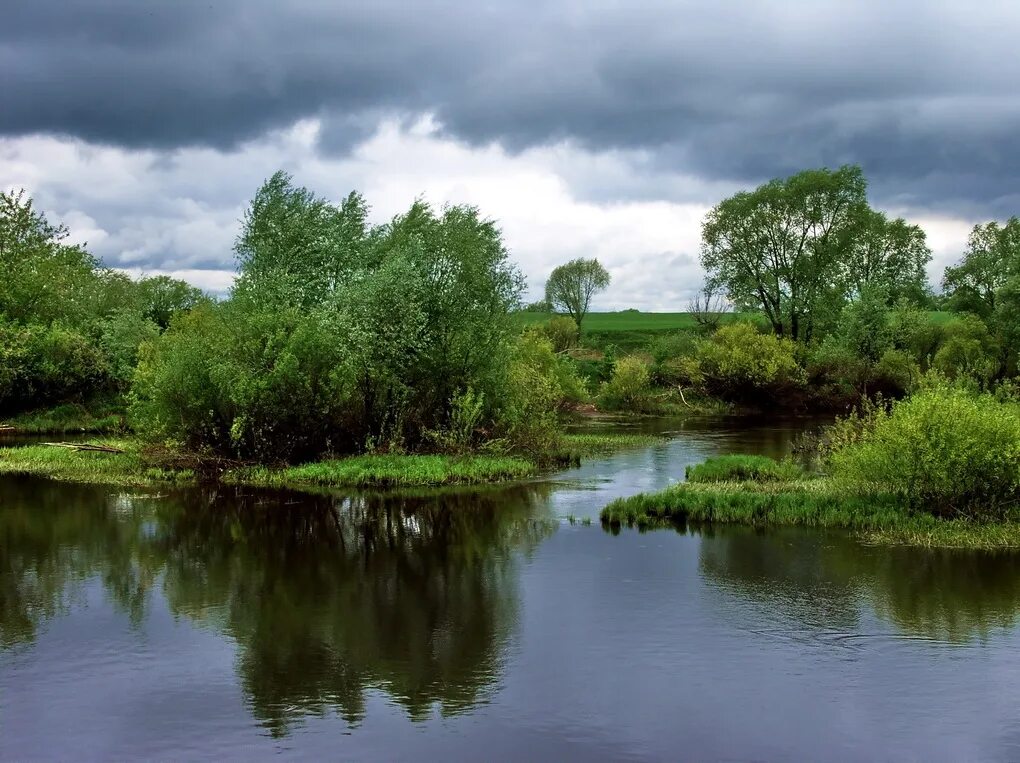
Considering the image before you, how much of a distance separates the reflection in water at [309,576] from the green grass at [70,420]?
2090cm

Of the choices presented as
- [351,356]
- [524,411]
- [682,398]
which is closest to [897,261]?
[682,398]

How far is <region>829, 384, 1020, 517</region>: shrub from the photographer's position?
21625 mm

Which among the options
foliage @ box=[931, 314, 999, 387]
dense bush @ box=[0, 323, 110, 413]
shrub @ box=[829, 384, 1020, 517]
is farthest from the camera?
foliage @ box=[931, 314, 999, 387]

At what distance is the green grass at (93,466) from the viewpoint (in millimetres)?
33156

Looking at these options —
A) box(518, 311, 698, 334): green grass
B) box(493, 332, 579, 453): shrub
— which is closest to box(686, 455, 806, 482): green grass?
box(493, 332, 579, 453): shrub

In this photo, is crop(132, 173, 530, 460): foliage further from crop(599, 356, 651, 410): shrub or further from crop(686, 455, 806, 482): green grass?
crop(599, 356, 651, 410): shrub

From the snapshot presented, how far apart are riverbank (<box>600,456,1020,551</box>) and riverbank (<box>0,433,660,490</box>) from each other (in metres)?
7.80

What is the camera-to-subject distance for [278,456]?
35.0 metres

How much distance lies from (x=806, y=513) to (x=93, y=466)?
27.1 m

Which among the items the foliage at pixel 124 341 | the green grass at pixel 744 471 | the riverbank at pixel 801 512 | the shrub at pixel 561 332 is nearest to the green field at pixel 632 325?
the shrub at pixel 561 332

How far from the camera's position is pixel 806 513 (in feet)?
80.5

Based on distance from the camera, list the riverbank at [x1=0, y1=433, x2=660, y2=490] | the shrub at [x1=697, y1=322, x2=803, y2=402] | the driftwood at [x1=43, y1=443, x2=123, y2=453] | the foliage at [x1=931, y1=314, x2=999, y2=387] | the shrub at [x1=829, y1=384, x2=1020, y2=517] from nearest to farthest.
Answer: the shrub at [x1=829, y1=384, x2=1020, y2=517], the riverbank at [x1=0, y1=433, x2=660, y2=490], the driftwood at [x1=43, y1=443, x2=123, y2=453], the foliage at [x1=931, y1=314, x2=999, y2=387], the shrub at [x1=697, y1=322, x2=803, y2=402]

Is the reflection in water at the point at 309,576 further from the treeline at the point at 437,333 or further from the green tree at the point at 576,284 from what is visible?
the green tree at the point at 576,284

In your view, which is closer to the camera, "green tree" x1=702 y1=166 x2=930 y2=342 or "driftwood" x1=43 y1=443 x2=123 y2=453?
"driftwood" x1=43 y1=443 x2=123 y2=453
